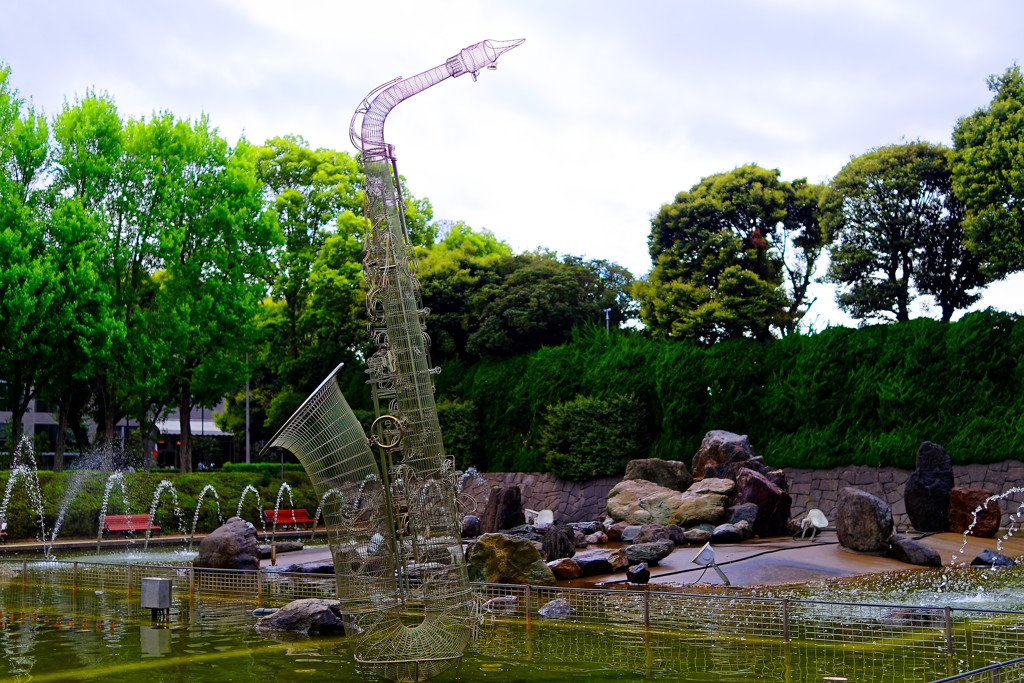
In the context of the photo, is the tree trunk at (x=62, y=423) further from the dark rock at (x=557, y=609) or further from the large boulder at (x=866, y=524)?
the large boulder at (x=866, y=524)

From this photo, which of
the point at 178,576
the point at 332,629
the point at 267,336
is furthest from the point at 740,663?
the point at 267,336

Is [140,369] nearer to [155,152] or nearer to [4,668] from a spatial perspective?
[155,152]

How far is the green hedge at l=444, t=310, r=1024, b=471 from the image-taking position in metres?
24.4

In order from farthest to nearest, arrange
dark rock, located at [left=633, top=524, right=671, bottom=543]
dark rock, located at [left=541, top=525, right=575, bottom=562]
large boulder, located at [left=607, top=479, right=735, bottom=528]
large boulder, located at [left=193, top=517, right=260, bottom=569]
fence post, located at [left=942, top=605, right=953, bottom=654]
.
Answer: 1. large boulder, located at [left=607, top=479, right=735, bottom=528]
2. dark rock, located at [left=633, top=524, right=671, bottom=543]
3. dark rock, located at [left=541, top=525, right=575, bottom=562]
4. large boulder, located at [left=193, top=517, right=260, bottom=569]
5. fence post, located at [left=942, top=605, right=953, bottom=654]

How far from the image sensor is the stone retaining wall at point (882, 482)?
75.7 ft

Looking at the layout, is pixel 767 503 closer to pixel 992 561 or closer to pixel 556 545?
pixel 992 561

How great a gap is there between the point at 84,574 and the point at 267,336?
2563 cm

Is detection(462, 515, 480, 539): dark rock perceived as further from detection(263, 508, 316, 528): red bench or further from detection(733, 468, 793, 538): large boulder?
detection(263, 508, 316, 528): red bench

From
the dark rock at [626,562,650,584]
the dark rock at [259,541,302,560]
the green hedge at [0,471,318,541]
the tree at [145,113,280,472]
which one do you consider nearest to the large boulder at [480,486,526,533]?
the dark rock at [259,541,302,560]

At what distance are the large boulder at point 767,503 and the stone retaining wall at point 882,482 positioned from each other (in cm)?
329

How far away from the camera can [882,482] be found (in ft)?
81.9

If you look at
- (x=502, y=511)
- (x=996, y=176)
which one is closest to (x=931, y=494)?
(x=502, y=511)

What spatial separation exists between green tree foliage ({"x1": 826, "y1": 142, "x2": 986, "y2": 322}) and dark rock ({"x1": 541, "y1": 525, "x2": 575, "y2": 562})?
1712cm

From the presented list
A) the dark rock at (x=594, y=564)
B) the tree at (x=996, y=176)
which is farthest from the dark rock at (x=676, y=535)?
the tree at (x=996, y=176)
